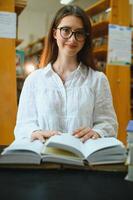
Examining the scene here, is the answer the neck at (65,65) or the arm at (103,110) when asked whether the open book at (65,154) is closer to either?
the arm at (103,110)

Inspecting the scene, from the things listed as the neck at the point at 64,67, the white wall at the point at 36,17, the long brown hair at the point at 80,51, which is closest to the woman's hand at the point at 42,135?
the neck at the point at 64,67

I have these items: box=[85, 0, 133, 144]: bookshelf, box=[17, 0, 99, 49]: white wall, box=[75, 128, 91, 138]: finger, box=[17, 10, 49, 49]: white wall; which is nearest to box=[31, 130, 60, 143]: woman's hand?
box=[75, 128, 91, 138]: finger

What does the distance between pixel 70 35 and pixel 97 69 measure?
0.30 m

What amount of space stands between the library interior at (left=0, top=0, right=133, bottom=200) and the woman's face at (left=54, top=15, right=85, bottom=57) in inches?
1.1

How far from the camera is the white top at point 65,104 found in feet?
4.67

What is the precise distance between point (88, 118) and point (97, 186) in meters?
0.72

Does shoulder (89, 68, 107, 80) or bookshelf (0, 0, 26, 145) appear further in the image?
bookshelf (0, 0, 26, 145)

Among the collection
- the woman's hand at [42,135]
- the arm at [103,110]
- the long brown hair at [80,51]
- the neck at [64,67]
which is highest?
the long brown hair at [80,51]

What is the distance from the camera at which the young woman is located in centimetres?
140

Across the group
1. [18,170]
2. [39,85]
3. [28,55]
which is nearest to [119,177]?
[18,170]

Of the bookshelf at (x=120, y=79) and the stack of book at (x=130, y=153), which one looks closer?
the stack of book at (x=130, y=153)

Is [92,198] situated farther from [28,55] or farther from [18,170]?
[28,55]

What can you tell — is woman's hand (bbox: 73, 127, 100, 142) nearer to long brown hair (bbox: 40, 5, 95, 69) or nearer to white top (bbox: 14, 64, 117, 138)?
white top (bbox: 14, 64, 117, 138)

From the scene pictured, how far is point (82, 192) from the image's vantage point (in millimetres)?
690
